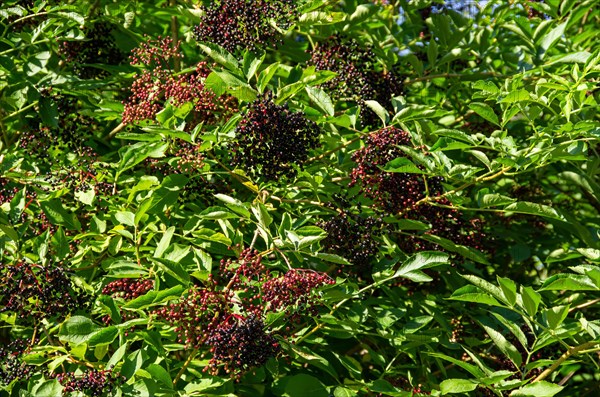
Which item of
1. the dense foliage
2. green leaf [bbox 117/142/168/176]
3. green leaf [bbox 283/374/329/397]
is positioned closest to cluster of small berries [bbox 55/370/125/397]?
the dense foliage

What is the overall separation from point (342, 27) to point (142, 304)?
61.7 inches

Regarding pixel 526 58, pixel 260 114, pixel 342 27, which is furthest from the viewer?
pixel 526 58

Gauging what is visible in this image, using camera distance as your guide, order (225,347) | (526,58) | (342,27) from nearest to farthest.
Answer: (225,347)
(342,27)
(526,58)

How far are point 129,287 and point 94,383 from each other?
0.36 metres

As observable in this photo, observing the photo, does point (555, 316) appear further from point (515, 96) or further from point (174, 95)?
point (174, 95)

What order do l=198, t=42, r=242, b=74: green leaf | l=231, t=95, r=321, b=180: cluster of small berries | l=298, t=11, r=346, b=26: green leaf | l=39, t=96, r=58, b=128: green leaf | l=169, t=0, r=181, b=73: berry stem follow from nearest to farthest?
1. l=231, t=95, r=321, b=180: cluster of small berries
2. l=198, t=42, r=242, b=74: green leaf
3. l=298, t=11, r=346, b=26: green leaf
4. l=39, t=96, r=58, b=128: green leaf
5. l=169, t=0, r=181, b=73: berry stem

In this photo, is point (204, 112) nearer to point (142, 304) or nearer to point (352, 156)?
point (352, 156)

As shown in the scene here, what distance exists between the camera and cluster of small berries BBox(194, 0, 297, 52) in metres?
2.64

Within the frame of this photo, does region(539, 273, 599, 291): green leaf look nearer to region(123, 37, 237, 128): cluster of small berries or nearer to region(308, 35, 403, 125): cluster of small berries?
region(308, 35, 403, 125): cluster of small berries

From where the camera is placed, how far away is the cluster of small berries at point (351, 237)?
8.33 feet

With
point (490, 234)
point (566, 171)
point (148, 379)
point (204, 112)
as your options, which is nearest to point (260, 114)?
point (204, 112)

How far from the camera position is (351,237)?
2545 mm

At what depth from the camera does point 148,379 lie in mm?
2287

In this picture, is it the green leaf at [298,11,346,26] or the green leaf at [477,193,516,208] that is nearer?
the green leaf at [477,193,516,208]
